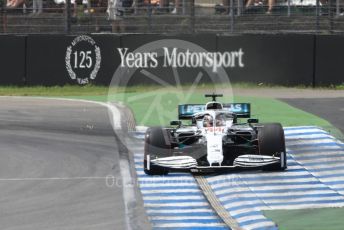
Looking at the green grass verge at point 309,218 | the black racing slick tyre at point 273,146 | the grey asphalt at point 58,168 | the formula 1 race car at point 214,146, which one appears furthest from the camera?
the black racing slick tyre at point 273,146

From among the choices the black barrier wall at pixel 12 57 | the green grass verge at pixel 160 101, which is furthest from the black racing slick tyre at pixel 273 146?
the black barrier wall at pixel 12 57

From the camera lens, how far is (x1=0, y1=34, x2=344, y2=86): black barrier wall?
2564cm

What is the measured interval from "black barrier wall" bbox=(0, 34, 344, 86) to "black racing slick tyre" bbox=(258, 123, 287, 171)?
11.7 metres

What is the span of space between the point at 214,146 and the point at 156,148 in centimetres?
95

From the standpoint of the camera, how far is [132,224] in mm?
11000

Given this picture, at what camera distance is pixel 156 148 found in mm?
14070

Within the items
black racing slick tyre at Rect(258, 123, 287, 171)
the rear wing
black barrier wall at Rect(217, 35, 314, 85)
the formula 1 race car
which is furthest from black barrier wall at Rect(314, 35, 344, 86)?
black racing slick tyre at Rect(258, 123, 287, 171)

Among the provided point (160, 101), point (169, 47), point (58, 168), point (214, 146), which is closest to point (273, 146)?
point (214, 146)

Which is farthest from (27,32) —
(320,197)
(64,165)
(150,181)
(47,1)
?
(320,197)

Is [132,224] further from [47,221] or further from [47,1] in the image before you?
[47,1]

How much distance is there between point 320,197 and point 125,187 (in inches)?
109

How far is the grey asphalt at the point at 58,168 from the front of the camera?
11.5m

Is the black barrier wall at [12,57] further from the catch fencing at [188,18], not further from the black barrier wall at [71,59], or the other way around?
the catch fencing at [188,18]

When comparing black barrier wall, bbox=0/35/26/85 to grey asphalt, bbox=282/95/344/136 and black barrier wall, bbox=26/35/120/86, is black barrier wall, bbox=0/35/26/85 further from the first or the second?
grey asphalt, bbox=282/95/344/136
